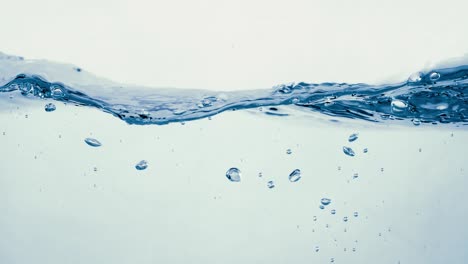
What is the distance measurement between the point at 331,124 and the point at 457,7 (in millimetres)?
1130

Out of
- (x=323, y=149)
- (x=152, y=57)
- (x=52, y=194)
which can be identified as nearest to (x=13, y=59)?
(x=152, y=57)

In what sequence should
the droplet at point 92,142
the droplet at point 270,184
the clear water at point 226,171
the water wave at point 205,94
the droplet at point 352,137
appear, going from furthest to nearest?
the droplet at point 352,137 < the droplet at point 270,184 < the droplet at point 92,142 < the clear water at point 226,171 < the water wave at point 205,94

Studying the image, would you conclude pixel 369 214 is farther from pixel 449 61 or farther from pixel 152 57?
pixel 152 57

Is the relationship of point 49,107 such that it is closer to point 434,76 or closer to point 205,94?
point 205,94

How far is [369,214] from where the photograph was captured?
12.2 ft

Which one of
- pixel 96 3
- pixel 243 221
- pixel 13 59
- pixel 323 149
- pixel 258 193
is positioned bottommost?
pixel 243 221

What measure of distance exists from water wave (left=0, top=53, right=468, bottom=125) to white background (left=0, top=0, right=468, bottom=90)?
139 millimetres

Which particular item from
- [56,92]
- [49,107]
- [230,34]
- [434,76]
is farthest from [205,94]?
[434,76]

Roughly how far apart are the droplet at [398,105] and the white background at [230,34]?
1.70 feet

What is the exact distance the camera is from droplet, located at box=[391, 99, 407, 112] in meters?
3.17

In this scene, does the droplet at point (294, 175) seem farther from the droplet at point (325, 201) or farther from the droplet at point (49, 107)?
the droplet at point (49, 107)

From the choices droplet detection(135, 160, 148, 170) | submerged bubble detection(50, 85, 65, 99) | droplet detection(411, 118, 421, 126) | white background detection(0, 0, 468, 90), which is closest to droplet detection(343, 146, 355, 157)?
droplet detection(411, 118, 421, 126)

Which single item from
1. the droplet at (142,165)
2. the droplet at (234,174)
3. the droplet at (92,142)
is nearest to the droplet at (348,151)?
the droplet at (234,174)

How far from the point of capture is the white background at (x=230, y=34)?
2633 mm
